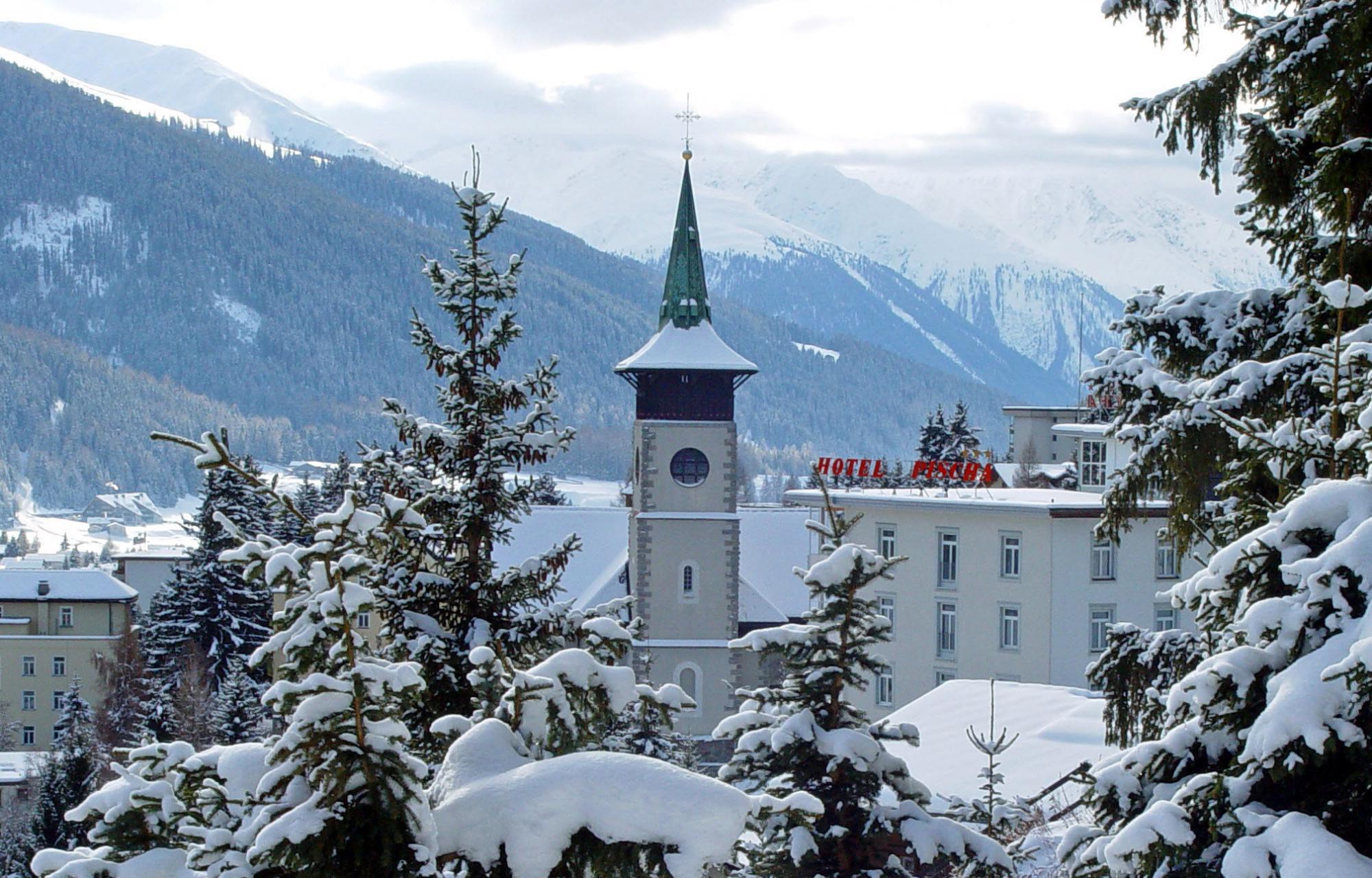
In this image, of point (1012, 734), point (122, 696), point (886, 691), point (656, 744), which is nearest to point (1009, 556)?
point (886, 691)

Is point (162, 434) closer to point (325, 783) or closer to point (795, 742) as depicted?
point (325, 783)

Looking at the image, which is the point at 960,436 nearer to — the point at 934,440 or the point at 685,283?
the point at 934,440

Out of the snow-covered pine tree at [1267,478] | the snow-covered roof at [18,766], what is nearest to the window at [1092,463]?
the snow-covered roof at [18,766]

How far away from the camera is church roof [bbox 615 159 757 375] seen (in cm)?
5372

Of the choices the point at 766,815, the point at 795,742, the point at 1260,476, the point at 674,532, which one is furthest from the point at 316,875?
the point at 674,532

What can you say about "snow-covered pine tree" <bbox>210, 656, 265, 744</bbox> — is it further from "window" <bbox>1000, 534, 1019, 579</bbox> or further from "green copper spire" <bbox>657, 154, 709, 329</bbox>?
"window" <bbox>1000, 534, 1019, 579</bbox>

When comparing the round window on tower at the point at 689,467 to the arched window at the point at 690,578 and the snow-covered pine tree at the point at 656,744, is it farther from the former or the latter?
the snow-covered pine tree at the point at 656,744

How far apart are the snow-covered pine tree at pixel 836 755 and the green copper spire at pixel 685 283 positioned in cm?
4628

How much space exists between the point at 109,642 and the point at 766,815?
68981mm

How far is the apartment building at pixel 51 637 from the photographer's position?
68.1 m

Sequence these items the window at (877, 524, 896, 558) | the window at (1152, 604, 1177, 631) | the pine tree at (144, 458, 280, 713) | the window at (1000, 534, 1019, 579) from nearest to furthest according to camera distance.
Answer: the window at (1152, 604, 1177, 631)
the window at (1000, 534, 1019, 579)
the window at (877, 524, 896, 558)
the pine tree at (144, 458, 280, 713)

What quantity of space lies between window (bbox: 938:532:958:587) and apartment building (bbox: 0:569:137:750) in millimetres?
38951

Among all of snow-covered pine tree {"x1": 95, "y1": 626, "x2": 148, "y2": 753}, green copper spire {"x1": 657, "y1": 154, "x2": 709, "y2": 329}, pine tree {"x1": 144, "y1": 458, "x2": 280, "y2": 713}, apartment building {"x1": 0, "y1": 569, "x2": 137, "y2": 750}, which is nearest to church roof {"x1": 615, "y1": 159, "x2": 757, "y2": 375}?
green copper spire {"x1": 657, "y1": 154, "x2": 709, "y2": 329}

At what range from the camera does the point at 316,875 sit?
554cm
